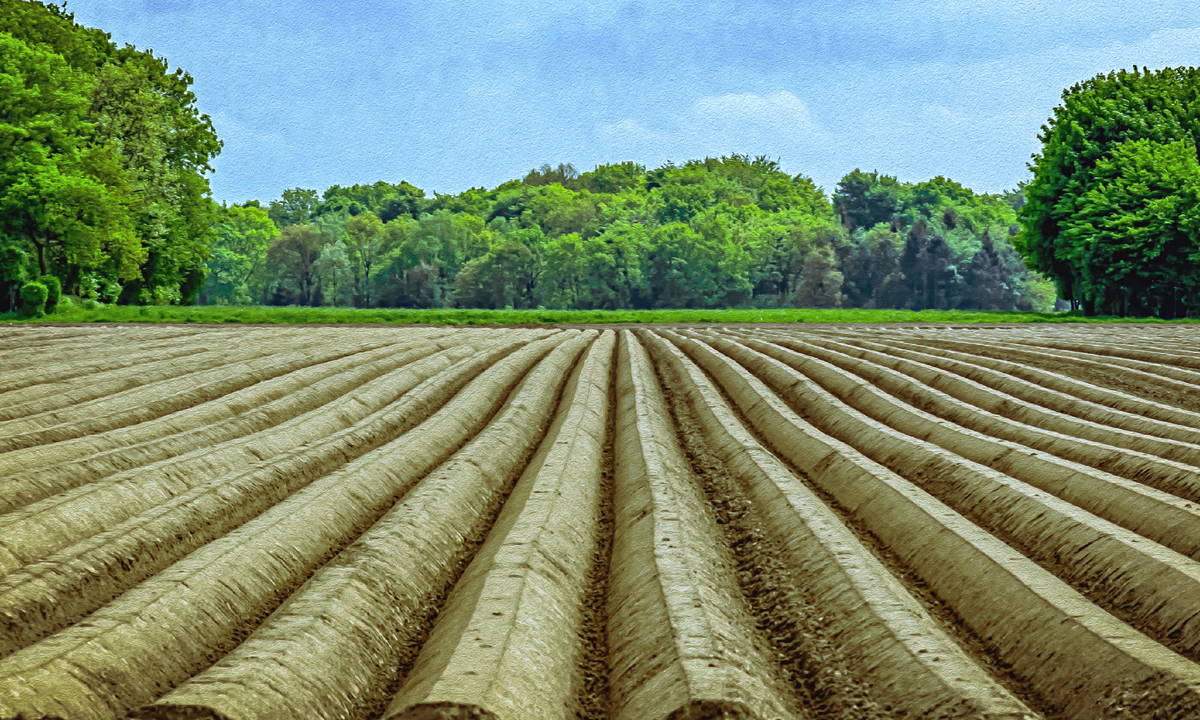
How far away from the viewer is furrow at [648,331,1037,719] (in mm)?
3211

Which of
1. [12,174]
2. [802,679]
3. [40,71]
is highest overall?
[40,71]

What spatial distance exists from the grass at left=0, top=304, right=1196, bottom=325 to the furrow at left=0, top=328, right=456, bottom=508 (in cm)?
1887

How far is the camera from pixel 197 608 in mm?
3957

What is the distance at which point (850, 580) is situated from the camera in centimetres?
437

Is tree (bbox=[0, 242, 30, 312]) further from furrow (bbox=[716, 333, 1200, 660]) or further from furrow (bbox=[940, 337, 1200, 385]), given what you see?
furrow (bbox=[716, 333, 1200, 660])

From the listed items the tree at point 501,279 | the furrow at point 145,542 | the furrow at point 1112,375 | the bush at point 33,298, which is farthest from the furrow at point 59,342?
the tree at point 501,279

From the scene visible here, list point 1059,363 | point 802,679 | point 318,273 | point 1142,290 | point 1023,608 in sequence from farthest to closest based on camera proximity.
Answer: point 318,273 → point 1142,290 → point 1059,363 → point 1023,608 → point 802,679

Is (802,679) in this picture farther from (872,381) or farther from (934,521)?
(872,381)

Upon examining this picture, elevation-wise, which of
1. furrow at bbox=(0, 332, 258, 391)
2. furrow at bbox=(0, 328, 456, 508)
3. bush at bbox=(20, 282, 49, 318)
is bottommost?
furrow at bbox=(0, 328, 456, 508)

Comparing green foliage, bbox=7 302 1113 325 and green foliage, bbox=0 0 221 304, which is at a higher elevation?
green foliage, bbox=0 0 221 304

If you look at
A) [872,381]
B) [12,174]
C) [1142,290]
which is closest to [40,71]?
[12,174]

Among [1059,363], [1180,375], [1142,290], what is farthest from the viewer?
[1142,290]

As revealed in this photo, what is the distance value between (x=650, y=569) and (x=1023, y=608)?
1749 millimetres

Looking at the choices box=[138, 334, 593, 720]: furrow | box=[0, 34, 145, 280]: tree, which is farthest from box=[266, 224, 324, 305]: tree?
box=[138, 334, 593, 720]: furrow
